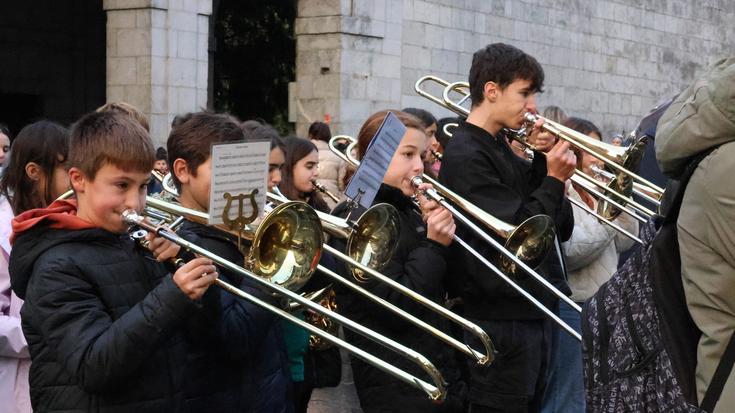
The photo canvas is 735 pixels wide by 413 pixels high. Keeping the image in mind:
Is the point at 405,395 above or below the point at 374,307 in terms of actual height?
below

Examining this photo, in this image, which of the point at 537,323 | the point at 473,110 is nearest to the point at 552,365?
the point at 537,323

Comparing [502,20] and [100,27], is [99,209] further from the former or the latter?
[100,27]

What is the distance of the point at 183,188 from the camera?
4340mm

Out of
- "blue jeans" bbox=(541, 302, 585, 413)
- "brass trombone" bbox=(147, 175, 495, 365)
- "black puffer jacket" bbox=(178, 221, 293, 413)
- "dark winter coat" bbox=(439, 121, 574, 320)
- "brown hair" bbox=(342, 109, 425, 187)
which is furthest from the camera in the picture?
"blue jeans" bbox=(541, 302, 585, 413)

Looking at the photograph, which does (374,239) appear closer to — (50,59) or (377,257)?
(377,257)

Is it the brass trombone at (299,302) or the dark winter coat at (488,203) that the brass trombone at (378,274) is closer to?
the dark winter coat at (488,203)

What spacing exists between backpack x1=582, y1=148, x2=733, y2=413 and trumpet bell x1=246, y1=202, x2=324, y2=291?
3.01 feet

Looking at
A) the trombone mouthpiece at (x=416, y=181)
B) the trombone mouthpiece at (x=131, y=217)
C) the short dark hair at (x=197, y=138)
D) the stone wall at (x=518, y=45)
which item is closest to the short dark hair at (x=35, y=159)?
the short dark hair at (x=197, y=138)

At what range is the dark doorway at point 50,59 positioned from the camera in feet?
53.9

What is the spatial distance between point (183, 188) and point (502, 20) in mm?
12315

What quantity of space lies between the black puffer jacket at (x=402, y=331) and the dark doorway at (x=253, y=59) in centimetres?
1418

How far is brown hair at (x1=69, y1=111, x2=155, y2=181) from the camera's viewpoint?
12.1ft

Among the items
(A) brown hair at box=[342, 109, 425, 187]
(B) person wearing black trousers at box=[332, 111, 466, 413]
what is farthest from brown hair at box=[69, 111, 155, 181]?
(A) brown hair at box=[342, 109, 425, 187]

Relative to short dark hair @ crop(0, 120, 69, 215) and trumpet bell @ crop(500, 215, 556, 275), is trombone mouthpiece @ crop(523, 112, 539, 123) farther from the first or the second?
short dark hair @ crop(0, 120, 69, 215)
